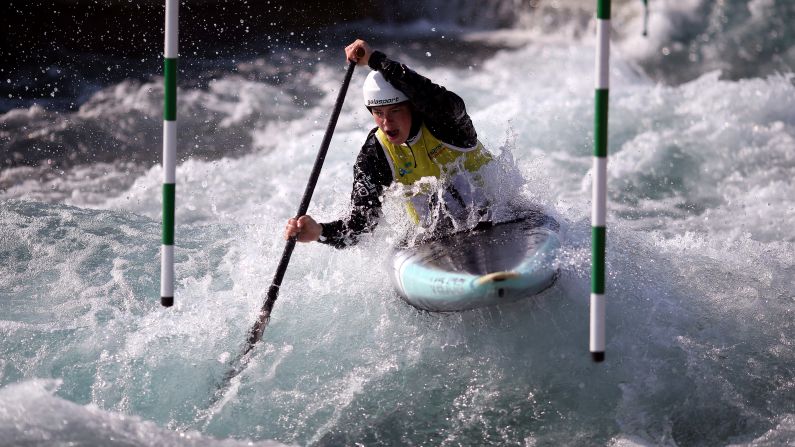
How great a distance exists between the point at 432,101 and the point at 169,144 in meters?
1.18

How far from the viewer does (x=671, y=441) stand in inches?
143

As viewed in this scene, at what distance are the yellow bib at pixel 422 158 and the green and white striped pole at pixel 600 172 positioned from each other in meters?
1.19

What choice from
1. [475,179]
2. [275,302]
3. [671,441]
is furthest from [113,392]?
[671,441]

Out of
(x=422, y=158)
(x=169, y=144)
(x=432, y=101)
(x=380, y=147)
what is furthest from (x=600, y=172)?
(x=169, y=144)

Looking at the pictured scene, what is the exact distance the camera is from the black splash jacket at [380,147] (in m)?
4.12

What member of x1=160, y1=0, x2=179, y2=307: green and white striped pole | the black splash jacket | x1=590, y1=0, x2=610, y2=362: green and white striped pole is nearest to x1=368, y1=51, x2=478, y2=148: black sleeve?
the black splash jacket

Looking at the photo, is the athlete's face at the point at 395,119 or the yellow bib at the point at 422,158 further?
the yellow bib at the point at 422,158

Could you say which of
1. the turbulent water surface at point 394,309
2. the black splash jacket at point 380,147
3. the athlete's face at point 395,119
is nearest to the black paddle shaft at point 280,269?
the turbulent water surface at point 394,309

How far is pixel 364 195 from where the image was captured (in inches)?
172

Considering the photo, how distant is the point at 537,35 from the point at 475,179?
748 centimetres

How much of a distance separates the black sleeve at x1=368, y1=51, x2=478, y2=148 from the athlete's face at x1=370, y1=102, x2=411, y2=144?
59 millimetres

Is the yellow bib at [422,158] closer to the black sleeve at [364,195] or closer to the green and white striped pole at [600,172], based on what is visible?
the black sleeve at [364,195]

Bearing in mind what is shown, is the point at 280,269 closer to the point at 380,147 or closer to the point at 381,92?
the point at 380,147

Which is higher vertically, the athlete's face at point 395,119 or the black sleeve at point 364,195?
the athlete's face at point 395,119
